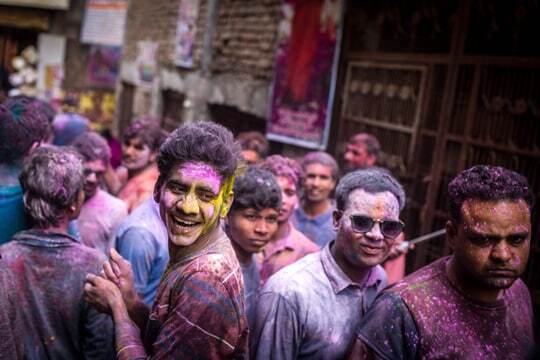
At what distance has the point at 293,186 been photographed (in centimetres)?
418

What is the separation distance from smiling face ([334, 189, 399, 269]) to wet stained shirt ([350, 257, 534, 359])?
334 millimetres

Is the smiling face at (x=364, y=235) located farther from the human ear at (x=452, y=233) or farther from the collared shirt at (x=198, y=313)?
the collared shirt at (x=198, y=313)

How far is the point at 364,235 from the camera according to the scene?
9.07ft

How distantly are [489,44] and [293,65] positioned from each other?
280 cm

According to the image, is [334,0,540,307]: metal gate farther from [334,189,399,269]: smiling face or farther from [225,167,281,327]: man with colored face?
[225,167,281,327]: man with colored face

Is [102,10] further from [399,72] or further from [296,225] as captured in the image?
[296,225]

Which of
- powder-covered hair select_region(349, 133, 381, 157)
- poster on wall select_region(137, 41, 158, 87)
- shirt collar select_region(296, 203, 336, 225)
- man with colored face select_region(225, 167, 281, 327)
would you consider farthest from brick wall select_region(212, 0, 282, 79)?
man with colored face select_region(225, 167, 281, 327)

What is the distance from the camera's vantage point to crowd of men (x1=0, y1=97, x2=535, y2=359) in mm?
2027

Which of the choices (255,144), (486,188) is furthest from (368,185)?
(255,144)

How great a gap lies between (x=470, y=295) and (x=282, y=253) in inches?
64.6

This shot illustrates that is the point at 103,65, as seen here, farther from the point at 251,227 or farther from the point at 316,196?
the point at 251,227

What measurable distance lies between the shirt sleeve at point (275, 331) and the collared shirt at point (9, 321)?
1026 mm

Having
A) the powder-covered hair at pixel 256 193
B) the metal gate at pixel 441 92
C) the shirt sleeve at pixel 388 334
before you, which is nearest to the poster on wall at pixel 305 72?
the metal gate at pixel 441 92

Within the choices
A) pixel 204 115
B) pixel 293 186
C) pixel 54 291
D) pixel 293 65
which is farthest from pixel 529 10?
pixel 204 115
